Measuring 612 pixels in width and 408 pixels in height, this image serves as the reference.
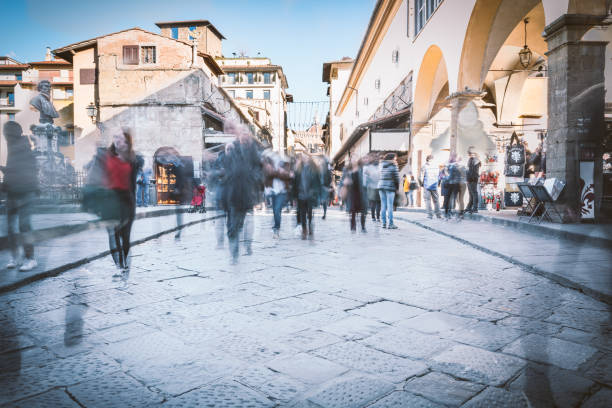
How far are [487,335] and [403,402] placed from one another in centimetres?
115

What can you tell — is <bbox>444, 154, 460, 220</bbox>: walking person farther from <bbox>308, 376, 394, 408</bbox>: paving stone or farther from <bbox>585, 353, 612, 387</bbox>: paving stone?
<bbox>308, 376, 394, 408</bbox>: paving stone

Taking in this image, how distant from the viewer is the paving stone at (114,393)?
6.38 feet

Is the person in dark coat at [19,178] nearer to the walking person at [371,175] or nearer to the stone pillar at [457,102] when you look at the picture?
the walking person at [371,175]

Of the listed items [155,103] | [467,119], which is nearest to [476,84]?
[467,119]

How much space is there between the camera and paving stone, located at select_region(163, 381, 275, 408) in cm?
192

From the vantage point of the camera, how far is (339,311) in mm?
3322

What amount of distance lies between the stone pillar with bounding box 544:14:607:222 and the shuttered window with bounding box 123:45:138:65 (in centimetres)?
2256

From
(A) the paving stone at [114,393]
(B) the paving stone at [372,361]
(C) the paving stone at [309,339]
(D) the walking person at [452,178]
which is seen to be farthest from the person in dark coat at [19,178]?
(D) the walking person at [452,178]

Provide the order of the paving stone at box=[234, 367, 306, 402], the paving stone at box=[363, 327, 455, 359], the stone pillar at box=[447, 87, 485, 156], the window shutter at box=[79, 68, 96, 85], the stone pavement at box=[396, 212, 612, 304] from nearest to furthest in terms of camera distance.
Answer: the paving stone at box=[234, 367, 306, 402] → the paving stone at box=[363, 327, 455, 359] → the stone pavement at box=[396, 212, 612, 304] → the stone pillar at box=[447, 87, 485, 156] → the window shutter at box=[79, 68, 96, 85]

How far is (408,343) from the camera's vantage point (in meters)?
2.65

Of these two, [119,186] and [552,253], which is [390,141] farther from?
[119,186]

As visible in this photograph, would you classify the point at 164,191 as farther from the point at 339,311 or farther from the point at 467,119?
the point at 339,311

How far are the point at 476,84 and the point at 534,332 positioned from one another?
11200 millimetres

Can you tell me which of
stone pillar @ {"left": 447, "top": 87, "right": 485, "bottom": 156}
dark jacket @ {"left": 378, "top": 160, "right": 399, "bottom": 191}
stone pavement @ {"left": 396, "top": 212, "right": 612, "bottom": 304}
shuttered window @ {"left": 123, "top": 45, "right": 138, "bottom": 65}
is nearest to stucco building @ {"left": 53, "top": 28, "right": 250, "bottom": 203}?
shuttered window @ {"left": 123, "top": 45, "right": 138, "bottom": 65}
